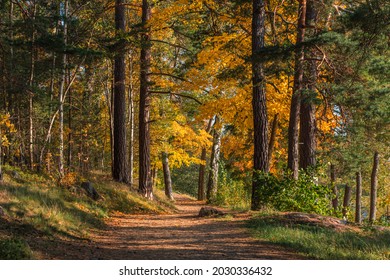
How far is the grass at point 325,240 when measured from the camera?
7027 mm

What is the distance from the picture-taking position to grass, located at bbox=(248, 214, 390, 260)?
7027mm

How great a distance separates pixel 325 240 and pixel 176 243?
2.74m

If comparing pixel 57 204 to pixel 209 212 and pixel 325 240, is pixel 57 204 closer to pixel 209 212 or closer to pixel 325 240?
pixel 209 212

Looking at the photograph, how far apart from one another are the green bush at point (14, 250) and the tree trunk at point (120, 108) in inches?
460

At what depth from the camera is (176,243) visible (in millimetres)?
8773

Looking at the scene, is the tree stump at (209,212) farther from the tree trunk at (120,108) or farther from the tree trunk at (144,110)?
the tree trunk at (144,110)

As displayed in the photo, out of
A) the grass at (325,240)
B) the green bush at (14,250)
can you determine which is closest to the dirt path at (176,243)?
the grass at (325,240)

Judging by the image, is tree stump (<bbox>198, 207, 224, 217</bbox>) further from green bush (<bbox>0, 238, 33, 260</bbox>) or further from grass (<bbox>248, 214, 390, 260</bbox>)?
green bush (<bbox>0, 238, 33, 260</bbox>)

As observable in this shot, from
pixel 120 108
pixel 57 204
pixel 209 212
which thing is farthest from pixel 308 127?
pixel 57 204

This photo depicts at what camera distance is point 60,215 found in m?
9.98

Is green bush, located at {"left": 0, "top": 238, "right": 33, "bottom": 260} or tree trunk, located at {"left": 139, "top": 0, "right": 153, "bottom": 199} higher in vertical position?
tree trunk, located at {"left": 139, "top": 0, "right": 153, "bottom": 199}

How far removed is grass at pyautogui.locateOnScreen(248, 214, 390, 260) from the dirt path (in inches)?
11.4

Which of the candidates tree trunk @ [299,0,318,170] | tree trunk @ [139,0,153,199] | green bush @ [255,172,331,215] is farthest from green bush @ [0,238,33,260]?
tree trunk @ [139,0,153,199]
